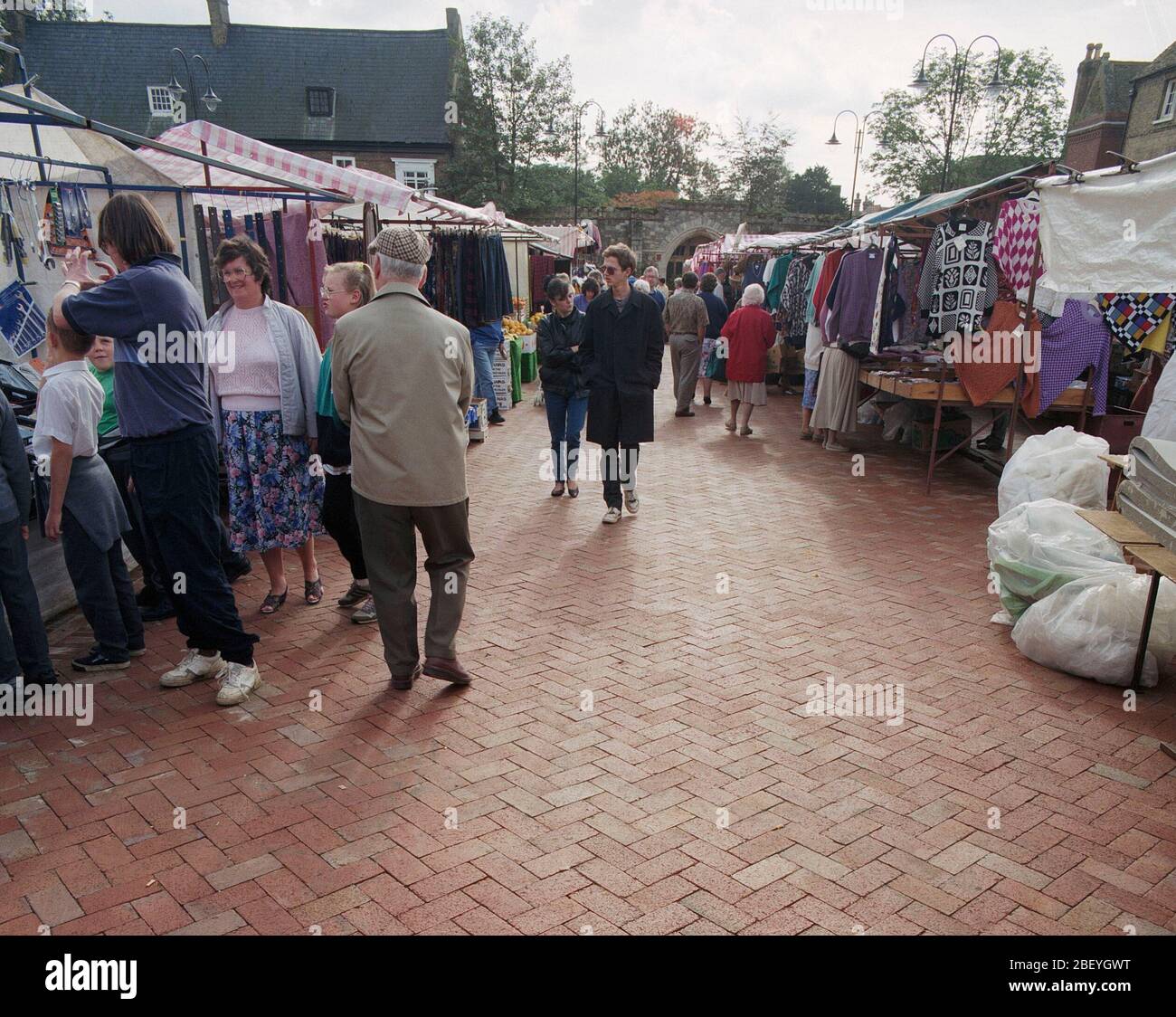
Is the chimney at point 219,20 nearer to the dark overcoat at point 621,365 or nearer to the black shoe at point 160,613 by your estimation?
the dark overcoat at point 621,365

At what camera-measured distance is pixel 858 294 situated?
898 centimetres

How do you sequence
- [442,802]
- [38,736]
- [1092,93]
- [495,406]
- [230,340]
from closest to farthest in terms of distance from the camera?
[442,802] < [38,736] < [230,340] < [495,406] < [1092,93]

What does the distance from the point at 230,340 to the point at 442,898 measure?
10.2 feet

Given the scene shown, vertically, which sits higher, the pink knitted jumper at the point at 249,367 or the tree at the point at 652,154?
the tree at the point at 652,154

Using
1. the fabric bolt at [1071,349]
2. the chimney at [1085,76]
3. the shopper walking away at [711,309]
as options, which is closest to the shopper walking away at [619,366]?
the fabric bolt at [1071,349]

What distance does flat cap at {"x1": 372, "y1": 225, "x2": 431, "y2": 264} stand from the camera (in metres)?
3.62

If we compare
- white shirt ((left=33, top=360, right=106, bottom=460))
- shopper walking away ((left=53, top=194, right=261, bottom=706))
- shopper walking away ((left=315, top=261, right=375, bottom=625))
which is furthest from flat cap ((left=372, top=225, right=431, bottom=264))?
white shirt ((left=33, top=360, right=106, bottom=460))

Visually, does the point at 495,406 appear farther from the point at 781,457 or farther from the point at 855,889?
the point at 855,889

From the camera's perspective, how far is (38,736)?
353cm

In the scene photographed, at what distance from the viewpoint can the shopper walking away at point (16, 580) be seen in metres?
3.58

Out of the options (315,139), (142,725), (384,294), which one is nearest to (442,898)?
(142,725)

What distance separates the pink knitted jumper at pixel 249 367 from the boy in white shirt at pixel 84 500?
2.09 ft

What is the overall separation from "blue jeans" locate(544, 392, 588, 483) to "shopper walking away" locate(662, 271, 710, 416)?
14.0 ft

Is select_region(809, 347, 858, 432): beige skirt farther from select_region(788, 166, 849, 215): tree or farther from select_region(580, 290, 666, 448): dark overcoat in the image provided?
select_region(788, 166, 849, 215): tree
